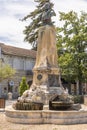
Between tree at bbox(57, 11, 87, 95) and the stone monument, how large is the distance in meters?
11.8

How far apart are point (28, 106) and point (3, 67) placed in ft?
81.3

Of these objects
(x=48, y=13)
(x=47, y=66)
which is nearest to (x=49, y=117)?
(x=47, y=66)

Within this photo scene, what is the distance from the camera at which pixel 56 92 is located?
804 inches

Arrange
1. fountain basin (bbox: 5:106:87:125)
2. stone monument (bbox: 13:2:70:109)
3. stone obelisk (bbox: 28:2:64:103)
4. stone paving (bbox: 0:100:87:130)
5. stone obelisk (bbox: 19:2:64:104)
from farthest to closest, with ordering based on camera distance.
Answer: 1. stone obelisk (bbox: 28:2:64:103)
2. stone obelisk (bbox: 19:2:64:104)
3. stone monument (bbox: 13:2:70:109)
4. fountain basin (bbox: 5:106:87:125)
5. stone paving (bbox: 0:100:87:130)

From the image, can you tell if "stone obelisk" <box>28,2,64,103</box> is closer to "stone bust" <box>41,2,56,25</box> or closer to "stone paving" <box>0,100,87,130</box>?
"stone bust" <box>41,2,56,25</box>

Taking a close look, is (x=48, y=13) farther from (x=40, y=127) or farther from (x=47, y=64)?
(x=40, y=127)

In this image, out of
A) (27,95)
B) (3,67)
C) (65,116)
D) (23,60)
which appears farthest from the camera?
(23,60)

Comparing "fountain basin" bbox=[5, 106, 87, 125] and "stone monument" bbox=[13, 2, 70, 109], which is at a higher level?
"stone monument" bbox=[13, 2, 70, 109]

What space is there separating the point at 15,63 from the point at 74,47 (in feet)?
54.3

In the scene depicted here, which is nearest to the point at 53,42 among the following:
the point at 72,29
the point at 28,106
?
the point at 28,106

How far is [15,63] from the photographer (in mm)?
48875

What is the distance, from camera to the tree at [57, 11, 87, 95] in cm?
3369

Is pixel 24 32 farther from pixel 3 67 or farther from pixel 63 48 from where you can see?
pixel 63 48

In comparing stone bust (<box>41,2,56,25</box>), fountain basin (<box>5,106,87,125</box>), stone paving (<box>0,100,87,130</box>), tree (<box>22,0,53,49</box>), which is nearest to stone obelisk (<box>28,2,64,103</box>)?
stone bust (<box>41,2,56,25</box>)
